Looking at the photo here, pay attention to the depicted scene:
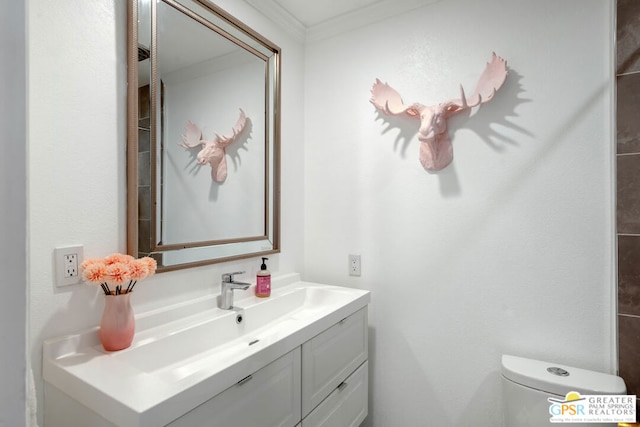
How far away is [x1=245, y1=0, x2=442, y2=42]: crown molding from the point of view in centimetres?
167

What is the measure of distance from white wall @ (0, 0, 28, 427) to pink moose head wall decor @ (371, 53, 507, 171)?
4.80 feet

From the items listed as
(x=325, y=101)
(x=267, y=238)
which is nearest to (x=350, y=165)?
(x=325, y=101)

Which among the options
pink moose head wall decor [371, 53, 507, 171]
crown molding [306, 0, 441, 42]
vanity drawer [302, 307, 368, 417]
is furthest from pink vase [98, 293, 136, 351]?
crown molding [306, 0, 441, 42]

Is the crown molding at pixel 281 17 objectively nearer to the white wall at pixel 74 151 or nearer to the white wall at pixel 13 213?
the white wall at pixel 74 151

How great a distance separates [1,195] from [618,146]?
68.8 inches

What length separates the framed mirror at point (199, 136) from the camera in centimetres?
116

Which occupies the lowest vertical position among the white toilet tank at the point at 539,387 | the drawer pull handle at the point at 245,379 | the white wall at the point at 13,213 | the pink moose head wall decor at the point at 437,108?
the white toilet tank at the point at 539,387

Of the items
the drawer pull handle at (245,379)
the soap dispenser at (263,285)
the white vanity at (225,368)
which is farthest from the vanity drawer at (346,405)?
the soap dispenser at (263,285)

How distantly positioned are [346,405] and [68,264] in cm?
127

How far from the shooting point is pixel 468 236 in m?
1.55

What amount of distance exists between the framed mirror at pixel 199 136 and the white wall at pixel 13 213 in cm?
87

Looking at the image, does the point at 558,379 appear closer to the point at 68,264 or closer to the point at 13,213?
the point at 13,213

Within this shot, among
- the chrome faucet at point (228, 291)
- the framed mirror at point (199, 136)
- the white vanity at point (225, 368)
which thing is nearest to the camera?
the white vanity at point (225, 368)

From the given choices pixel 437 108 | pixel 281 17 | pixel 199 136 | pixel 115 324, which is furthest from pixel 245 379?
pixel 281 17
